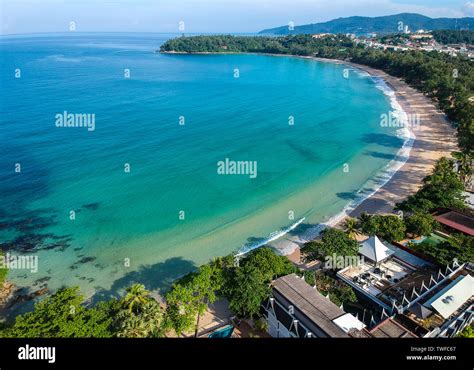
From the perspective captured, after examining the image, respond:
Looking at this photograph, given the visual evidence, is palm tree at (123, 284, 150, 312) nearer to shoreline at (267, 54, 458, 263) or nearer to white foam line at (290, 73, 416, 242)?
shoreline at (267, 54, 458, 263)

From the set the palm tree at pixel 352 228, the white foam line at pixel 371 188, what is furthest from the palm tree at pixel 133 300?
the palm tree at pixel 352 228

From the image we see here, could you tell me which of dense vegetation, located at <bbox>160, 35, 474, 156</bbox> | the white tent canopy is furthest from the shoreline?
the white tent canopy

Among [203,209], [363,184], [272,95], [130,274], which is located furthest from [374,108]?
[130,274]

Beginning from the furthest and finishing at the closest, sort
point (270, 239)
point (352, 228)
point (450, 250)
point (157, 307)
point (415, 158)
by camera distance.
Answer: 1. point (415, 158)
2. point (270, 239)
3. point (352, 228)
4. point (450, 250)
5. point (157, 307)

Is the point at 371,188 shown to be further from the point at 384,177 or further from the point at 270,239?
the point at 270,239

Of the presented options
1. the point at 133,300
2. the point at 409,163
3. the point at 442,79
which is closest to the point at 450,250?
the point at 133,300

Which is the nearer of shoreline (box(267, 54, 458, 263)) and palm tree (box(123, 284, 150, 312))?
palm tree (box(123, 284, 150, 312))
